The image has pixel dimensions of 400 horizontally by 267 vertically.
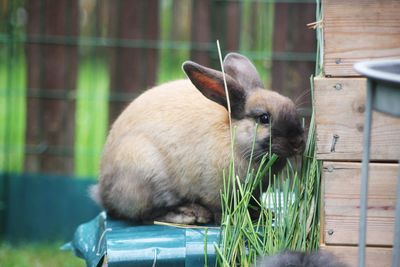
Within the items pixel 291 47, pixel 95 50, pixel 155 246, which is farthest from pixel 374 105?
pixel 95 50

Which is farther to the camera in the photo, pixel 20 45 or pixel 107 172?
pixel 20 45

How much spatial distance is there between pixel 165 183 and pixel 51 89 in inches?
105

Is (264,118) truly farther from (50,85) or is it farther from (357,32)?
(50,85)

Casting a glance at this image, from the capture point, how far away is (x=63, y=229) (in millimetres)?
6492

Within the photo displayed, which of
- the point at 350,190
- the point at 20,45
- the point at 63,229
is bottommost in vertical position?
the point at 63,229

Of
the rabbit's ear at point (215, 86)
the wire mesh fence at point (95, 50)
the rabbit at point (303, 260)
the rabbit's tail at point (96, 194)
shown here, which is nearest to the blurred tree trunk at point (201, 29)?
the wire mesh fence at point (95, 50)

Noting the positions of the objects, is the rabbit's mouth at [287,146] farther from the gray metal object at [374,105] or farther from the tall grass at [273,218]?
the gray metal object at [374,105]

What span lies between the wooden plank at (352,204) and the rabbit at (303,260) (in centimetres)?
30

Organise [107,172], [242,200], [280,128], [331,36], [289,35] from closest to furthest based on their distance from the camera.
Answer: [331,36] < [242,200] < [280,128] < [107,172] < [289,35]

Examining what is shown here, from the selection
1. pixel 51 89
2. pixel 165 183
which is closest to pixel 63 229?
pixel 51 89

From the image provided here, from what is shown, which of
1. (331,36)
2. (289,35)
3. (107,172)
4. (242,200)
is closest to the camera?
(331,36)

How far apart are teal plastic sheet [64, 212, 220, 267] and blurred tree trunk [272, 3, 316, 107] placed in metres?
2.54

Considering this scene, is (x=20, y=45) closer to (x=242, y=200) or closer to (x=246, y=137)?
(x=246, y=137)

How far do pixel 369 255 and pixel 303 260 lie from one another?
0.47 m
